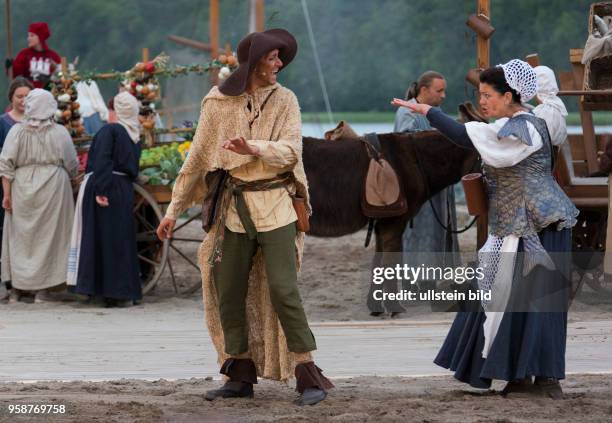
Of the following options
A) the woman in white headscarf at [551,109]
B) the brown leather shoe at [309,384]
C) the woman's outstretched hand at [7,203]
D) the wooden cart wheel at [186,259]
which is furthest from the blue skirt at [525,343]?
the woman's outstretched hand at [7,203]

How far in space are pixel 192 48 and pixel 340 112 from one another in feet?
9.23

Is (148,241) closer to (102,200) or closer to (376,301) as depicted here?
(102,200)

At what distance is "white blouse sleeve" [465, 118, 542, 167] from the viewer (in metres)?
5.94

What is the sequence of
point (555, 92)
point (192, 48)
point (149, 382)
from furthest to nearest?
point (192, 48) → point (555, 92) → point (149, 382)

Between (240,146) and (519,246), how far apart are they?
1.45 metres

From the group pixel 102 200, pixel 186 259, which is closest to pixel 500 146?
pixel 102 200

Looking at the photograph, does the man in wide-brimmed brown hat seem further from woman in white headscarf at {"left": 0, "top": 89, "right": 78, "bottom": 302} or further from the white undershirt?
woman in white headscarf at {"left": 0, "top": 89, "right": 78, "bottom": 302}

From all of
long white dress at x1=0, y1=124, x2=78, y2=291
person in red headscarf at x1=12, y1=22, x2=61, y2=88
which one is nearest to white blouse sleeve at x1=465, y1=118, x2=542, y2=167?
long white dress at x1=0, y1=124, x2=78, y2=291

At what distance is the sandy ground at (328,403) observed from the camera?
5496 mm

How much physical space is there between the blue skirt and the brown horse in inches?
142

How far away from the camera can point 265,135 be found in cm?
598

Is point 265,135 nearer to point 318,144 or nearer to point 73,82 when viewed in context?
point 318,144

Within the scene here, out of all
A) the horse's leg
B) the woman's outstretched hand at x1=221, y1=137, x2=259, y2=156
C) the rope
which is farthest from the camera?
the rope

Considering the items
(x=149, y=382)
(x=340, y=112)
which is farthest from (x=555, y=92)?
(x=340, y=112)
